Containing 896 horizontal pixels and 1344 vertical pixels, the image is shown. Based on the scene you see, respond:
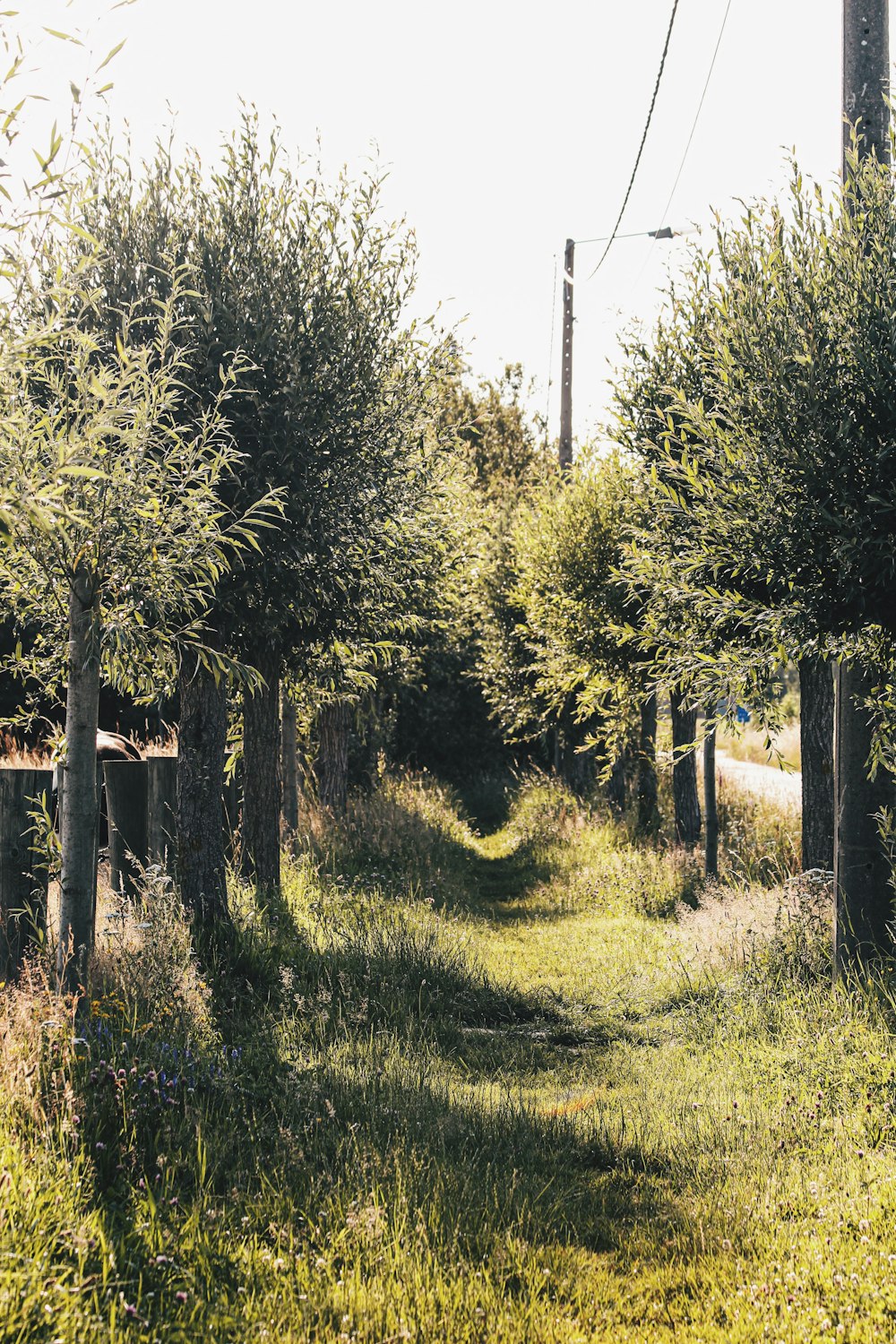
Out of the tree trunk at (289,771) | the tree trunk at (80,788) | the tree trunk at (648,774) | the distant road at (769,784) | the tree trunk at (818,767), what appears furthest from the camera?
the distant road at (769,784)

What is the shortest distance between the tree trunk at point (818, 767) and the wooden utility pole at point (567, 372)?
1146 centimetres

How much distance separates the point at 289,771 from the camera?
14.1 m

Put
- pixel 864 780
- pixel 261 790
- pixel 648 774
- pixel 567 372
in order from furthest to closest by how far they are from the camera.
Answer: pixel 567 372 < pixel 648 774 < pixel 261 790 < pixel 864 780

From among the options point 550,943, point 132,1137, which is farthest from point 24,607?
point 550,943

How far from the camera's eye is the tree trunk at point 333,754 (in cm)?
1577

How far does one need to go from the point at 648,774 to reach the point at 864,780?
32.2ft

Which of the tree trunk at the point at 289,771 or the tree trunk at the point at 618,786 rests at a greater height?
the tree trunk at the point at 289,771

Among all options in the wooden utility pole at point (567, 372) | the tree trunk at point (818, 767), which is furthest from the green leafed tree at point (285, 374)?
the wooden utility pole at point (567, 372)

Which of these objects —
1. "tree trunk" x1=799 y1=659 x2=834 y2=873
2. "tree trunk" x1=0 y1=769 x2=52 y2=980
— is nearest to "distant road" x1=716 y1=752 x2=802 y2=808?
"tree trunk" x1=799 y1=659 x2=834 y2=873

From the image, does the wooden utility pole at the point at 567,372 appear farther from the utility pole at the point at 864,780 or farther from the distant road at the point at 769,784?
the utility pole at the point at 864,780

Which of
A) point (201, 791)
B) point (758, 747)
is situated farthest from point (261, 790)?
point (758, 747)

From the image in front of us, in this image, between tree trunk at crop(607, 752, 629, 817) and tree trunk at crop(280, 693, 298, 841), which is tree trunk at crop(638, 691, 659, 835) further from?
tree trunk at crop(280, 693, 298, 841)

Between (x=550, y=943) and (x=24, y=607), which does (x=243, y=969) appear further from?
(x=550, y=943)

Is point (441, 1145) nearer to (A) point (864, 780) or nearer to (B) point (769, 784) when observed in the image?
(A) point (864, 780)
